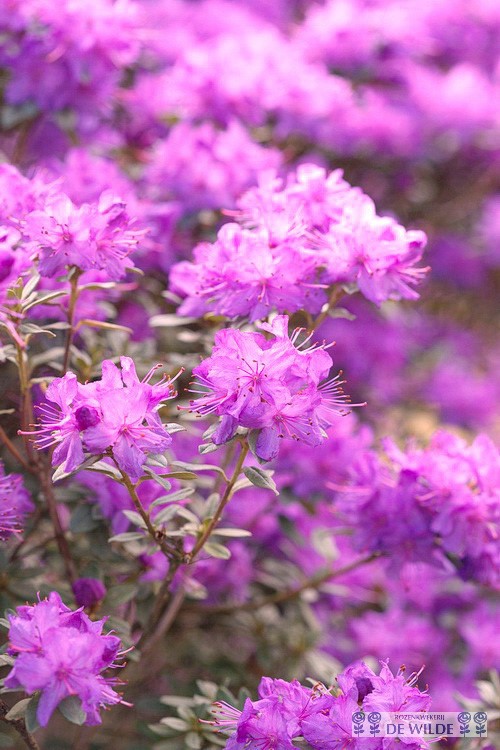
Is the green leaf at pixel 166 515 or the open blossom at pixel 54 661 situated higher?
the open blossom at pixel 54 661

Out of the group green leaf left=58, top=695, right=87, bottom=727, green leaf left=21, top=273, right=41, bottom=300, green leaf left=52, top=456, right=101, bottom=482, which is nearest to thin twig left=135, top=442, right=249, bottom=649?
green leaf left=52, top=456, right=101, bottom=482

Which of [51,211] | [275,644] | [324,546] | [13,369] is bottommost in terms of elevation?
[275,644]

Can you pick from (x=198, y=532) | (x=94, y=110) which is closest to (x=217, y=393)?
(x=198, y=532)

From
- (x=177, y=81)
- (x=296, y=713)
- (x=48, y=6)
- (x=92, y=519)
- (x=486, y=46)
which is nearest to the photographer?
(x=296, y=713)

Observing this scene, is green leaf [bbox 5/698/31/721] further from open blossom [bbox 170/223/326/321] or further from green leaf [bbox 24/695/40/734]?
open blossom [bbox 170/223/326/321]

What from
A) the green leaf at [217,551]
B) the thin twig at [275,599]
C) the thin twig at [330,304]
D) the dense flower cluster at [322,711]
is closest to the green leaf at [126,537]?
the green leaf at [217,551]

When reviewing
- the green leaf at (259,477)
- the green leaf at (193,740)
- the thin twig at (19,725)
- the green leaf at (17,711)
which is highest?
the green leaf at (259,477)

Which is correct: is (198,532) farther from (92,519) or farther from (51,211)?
(51,211)

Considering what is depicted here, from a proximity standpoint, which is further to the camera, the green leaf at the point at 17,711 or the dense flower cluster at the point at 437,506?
the dense flower cluster at the point at 437,506

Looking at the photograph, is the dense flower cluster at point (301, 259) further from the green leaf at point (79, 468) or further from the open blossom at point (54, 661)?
the open blossom at point (54, 661)
